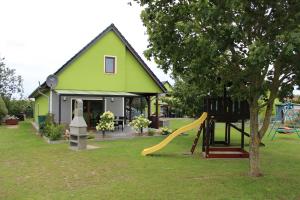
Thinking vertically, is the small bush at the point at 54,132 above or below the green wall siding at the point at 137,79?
below

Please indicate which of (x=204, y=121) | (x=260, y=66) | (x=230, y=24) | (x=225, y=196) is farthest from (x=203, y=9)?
(x=204, y=121)

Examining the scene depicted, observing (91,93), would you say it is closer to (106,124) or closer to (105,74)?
(105,74)

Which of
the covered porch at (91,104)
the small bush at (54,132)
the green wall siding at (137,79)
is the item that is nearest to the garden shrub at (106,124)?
the small bush at (54,132)

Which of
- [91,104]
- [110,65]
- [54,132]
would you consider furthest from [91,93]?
[54,132]

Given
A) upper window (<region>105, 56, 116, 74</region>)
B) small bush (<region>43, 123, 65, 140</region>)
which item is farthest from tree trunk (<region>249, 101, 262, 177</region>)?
upper window (<region>105, 56, 116, 74</region>)

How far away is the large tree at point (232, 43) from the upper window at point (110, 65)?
15910 millimetres

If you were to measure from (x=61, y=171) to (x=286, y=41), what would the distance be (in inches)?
303

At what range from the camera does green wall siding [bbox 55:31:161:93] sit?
25.6 m

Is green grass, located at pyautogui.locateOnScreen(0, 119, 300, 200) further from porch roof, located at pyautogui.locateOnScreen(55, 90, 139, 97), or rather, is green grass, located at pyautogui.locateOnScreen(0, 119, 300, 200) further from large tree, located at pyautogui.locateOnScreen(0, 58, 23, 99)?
large tree, located at pyautogui.locateOnScreen(0, 58, 23, 99)

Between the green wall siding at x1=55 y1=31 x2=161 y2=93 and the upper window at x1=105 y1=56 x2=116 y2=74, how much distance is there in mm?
226

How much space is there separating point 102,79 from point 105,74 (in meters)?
0.42

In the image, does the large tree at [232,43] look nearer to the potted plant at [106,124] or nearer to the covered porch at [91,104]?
the potted plant at [106,124]

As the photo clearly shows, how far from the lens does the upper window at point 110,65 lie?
88.8 feet

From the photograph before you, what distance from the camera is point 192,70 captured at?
404 inches
